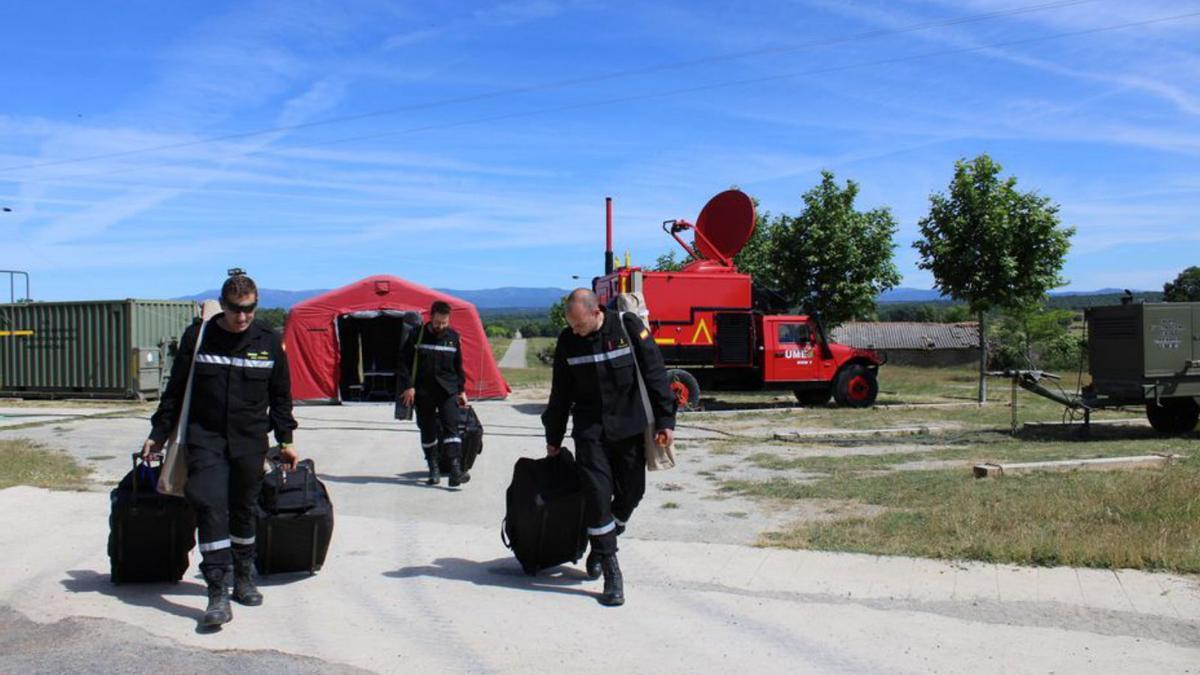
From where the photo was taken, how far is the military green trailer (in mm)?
13633

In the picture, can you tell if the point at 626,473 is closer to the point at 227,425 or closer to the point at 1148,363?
the point at 227,425

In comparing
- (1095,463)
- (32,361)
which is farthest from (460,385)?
(32,361)

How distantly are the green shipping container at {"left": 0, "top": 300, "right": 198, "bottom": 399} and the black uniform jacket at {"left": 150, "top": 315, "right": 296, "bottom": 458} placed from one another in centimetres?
1794

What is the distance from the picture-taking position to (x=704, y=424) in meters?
16.5

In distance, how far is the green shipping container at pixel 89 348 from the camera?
72.0 ft

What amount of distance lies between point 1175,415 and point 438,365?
11.1 m

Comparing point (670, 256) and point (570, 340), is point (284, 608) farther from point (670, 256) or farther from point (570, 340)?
point (670, 256)

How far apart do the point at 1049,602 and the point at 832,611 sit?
3.91ft

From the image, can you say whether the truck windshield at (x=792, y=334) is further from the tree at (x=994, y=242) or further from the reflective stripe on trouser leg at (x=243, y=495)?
the reflective stripe on trouser leg at (x=243, y=495)

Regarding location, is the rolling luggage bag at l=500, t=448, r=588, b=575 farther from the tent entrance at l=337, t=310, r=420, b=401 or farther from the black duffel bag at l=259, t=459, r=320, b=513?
the tent entrance at l=337, t=310, r=420, b=401

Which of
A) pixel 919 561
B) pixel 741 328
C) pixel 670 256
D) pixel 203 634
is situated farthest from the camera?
pixel 670 256

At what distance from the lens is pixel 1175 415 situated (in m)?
14.4

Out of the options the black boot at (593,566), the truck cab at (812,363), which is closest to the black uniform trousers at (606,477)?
the black boot at (593,566)

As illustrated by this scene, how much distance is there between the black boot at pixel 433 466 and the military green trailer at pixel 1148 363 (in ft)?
28.2
